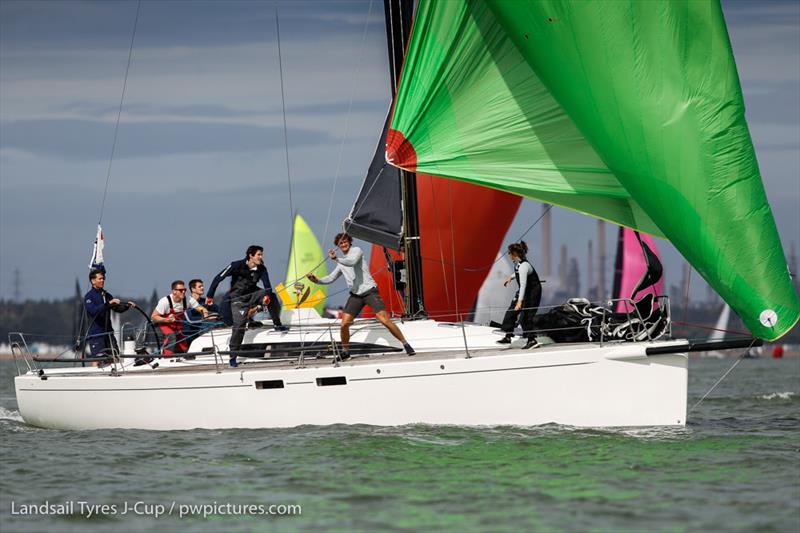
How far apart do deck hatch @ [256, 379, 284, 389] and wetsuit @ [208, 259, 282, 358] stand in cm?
93

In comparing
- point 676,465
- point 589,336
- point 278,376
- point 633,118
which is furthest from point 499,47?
point 676,465

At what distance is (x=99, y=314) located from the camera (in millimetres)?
14742

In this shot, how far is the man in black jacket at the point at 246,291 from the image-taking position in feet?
46.4

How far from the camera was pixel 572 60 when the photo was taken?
42.5ft

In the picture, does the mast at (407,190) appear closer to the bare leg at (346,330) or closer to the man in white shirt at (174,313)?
the bare leg at (346,330)

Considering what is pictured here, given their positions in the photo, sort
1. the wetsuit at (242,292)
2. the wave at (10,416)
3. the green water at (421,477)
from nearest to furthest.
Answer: the green water at (421,477)
the wetsuit at (242,292)
the wave at (10,416)

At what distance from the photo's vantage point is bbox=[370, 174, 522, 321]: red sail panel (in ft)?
62.6

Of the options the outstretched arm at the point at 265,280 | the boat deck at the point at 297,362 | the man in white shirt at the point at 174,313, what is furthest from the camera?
the man in white shirt at the point at 174,313

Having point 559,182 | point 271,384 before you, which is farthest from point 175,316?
point 559,182

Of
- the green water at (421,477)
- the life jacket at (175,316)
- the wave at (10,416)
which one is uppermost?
the life jacket at (175,316)

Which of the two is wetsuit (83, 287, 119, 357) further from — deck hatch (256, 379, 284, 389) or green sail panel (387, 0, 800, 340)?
green sail panel (387, 0, 800, 340)

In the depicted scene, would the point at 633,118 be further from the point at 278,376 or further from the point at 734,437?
the point at 278,376

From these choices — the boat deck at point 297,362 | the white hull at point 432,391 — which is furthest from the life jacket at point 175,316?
the white hull at point 432,391

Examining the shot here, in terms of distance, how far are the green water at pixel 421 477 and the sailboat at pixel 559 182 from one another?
323 millimetres
